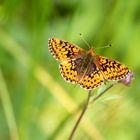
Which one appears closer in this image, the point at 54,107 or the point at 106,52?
the point at 106,52

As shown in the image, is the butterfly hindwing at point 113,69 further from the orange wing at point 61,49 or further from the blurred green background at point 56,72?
the blurred green background at point 56,72

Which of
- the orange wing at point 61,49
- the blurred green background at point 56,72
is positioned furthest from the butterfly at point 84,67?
the blurred green background at point 56,72

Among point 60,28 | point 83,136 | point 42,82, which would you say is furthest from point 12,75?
point 83,136

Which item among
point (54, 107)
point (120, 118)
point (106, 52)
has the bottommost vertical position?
point (54, 107)

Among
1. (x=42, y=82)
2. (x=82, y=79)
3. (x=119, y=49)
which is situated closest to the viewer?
(x=82, y=79)

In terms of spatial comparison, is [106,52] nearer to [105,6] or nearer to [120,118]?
[120,118]

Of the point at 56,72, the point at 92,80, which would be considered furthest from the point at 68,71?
the point at 56,72

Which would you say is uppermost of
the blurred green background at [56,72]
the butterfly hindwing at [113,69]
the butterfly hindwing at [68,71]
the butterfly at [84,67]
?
the butterfly hindwing at [113,69]
